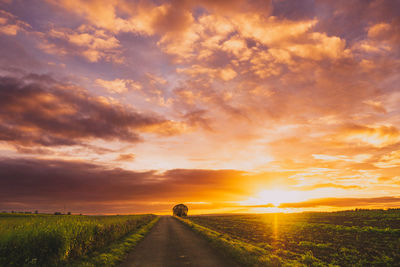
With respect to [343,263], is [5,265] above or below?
above

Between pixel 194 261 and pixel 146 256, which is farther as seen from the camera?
pixel 146 256

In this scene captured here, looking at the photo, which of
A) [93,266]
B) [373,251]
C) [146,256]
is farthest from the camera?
[373,251]

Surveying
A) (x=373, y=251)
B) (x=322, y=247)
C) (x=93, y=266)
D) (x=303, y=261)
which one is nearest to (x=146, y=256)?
(x=93, y=266)

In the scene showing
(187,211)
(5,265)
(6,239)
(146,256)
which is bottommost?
(187,211)

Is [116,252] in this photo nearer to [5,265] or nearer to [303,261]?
[5,265]

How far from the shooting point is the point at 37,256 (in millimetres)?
12789

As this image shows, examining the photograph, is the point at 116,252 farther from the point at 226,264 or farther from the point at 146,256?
the point at 226,264

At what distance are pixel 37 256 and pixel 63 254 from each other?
1654mm

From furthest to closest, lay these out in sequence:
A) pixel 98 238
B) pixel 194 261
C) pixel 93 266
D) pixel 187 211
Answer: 1. pixel 187 211
2. pixel 98 238
3. pixel 194 261
4. pixel 93 266

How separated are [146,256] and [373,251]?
A: 21.7 meters

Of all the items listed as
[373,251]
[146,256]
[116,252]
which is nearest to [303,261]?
[373,251]

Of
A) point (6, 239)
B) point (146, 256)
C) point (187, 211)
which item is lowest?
point (187, 211)

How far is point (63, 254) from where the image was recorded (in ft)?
46.5

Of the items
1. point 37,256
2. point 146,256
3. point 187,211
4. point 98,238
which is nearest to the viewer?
point 37,256
